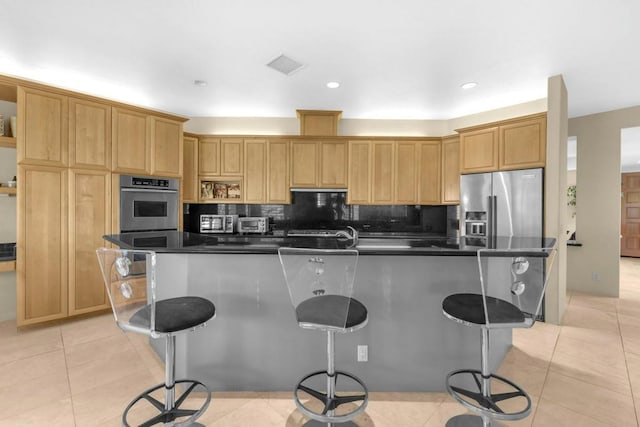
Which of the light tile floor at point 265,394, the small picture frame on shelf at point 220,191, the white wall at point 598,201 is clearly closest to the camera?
the light tile floor at point 265,394

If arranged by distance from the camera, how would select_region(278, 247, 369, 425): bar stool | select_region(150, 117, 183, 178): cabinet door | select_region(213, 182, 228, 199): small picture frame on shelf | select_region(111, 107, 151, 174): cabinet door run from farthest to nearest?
select_region(213, 182, 228, 199): small picture frame on shelf
select_region(150, 117, 183, 178): cabinet door
select_region(111, 107, 151, 174): cabinet door
select_region(278, 247, 369, 425): bar stool

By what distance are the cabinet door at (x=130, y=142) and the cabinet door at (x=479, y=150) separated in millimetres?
4180

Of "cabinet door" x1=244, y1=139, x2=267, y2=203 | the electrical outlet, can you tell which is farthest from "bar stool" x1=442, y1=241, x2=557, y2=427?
"cabinet door" x1=244, y1=139, x2=267, y2=203

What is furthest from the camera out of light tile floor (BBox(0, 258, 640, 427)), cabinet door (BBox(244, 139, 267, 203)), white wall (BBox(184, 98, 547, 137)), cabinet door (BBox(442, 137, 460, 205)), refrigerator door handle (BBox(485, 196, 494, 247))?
white wall (BBox(184, 98, 547, 137))

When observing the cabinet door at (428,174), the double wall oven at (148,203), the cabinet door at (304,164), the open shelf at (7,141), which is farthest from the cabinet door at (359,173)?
the open shelf at (7,141)

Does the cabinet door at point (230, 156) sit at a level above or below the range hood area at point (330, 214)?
above

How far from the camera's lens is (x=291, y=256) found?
1395mm

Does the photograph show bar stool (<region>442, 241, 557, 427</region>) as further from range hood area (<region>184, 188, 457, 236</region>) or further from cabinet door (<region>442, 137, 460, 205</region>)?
range hood area (<region>184, 188, 457, 236</region>)

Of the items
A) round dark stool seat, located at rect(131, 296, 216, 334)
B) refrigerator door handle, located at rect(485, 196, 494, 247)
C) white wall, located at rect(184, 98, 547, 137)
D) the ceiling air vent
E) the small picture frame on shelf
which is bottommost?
round dark stool seat, located at rect(131, 296, 216, 334)

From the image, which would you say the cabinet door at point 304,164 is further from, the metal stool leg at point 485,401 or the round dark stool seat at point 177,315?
the metal stool leg at point 485,401

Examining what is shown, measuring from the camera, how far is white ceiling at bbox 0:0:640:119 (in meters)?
2.16

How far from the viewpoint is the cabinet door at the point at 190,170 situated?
427 cm

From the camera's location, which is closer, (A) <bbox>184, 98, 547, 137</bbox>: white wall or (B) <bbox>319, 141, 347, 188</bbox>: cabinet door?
(B) <bbox>319, 141, 347, 188</bbox>: cabinet door

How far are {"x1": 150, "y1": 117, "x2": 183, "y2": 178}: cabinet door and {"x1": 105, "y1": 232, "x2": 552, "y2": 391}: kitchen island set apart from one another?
2185 millimetres
